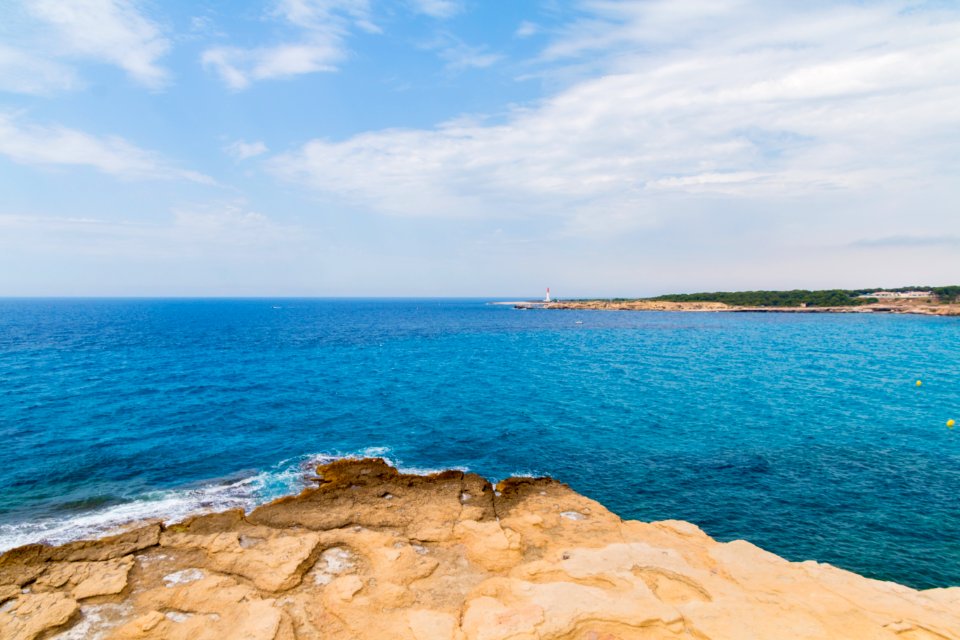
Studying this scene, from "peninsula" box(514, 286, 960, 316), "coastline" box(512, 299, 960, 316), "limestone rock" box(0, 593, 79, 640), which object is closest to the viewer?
"limestone rock" box(0, 593, 79, 640)

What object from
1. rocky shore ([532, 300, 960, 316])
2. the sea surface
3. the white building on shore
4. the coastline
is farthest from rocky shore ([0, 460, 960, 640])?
the white building on shore

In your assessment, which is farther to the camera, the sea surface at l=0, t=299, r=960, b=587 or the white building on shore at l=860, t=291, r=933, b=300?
the white building on shore at l=860, t=291, r=933, b=300

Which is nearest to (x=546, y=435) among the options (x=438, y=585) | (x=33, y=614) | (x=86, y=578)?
(x=438, y=585)

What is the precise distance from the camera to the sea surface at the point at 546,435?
820 inches

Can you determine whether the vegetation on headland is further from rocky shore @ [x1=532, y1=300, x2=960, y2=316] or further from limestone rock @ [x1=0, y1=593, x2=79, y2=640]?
limestone rock @ [x1=0, y1=593, x2=79, y2=640]

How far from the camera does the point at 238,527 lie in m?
18.0

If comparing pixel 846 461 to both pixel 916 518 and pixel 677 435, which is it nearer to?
pixel 916 518

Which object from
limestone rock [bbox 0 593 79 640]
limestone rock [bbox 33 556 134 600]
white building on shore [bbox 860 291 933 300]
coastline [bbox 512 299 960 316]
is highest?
white building on shore [bbox 860 291 933 300]

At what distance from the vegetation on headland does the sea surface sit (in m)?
120

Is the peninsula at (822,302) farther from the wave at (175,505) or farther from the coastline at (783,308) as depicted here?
the wave at (175,505)

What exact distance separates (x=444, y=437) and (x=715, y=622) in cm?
2176

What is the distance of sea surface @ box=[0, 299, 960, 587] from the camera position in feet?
68.3

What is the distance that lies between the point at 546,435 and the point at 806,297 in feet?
620

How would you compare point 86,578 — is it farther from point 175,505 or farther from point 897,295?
point 897,295
